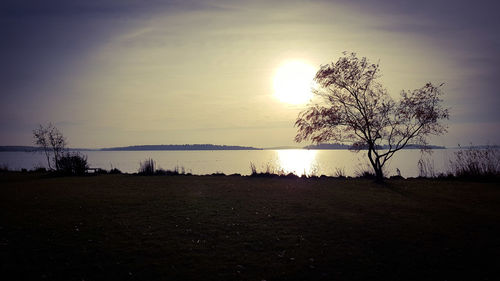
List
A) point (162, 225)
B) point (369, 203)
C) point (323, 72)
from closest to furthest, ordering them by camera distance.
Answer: point (162, 225)
point (369, 203)
point (323, 72)

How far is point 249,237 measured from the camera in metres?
9.02

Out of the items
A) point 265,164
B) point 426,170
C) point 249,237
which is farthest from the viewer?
point 265,164

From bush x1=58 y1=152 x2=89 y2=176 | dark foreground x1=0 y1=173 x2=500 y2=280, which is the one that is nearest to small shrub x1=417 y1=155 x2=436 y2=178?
dark foreground x1=0 y1=173 x2=500 y2=280

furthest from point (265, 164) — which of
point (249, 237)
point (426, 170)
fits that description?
point (249, 237)

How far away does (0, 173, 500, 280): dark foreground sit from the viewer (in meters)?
6.85

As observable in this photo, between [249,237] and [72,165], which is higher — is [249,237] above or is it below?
below

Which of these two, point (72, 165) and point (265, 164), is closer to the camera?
point (72, 165)

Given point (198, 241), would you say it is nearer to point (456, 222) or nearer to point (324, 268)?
point (324, 268)

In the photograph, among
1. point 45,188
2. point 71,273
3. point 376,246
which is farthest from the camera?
point 45,188

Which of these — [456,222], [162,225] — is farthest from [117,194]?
[456,222]

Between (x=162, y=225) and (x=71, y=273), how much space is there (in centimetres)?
369

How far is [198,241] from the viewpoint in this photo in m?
8.67

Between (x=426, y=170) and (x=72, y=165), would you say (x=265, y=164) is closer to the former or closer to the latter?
(x=426, y=170)

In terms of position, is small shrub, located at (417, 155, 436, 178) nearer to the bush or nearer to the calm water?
the calm water
